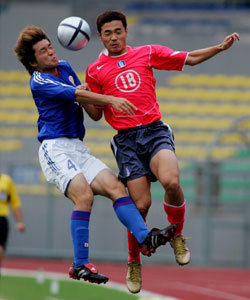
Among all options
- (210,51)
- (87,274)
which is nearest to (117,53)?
(210,51)

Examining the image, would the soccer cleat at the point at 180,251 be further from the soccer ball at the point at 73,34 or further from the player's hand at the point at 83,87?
the soccer ball at the point at 73,34

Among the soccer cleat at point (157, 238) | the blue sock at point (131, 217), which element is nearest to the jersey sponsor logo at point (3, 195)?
the blue sock at point (131, 217)

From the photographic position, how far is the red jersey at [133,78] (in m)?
7.15

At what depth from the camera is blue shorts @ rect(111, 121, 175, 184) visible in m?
7.16

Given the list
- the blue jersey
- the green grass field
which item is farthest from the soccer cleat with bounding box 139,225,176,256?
the green grass field

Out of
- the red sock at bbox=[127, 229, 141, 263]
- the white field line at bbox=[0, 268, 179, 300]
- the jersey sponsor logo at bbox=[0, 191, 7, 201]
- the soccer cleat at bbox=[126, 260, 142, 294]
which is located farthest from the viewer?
the jersey sponsor logo at bbox=[0, 191, 7, 201]

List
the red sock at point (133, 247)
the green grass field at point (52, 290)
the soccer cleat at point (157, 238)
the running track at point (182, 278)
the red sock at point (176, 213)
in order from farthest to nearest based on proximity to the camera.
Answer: the running track at point (182, 278)
the green grass field at point (52, 290)
the red sock at point (133, 247)
the red sock at point (176, 213)
the soccer cleat at point (157, 238)

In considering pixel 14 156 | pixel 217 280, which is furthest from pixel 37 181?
pixel 217 280

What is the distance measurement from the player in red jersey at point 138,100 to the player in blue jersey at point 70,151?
200 mm

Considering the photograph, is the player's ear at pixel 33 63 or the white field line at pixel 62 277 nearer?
the player's ear at pixel 33 63

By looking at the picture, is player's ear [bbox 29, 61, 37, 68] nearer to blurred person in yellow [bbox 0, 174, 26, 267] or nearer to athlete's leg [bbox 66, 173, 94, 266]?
Answer: athlete's leg [bbox 66, 173, 94, 266]

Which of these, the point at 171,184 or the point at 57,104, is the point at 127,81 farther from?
the point at 171,184

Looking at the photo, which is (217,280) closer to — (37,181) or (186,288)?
(186,288)

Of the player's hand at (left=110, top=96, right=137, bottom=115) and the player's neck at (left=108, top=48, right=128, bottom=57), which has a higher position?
the player's neck at (left=108, top=48, right=128, bottom=57)
